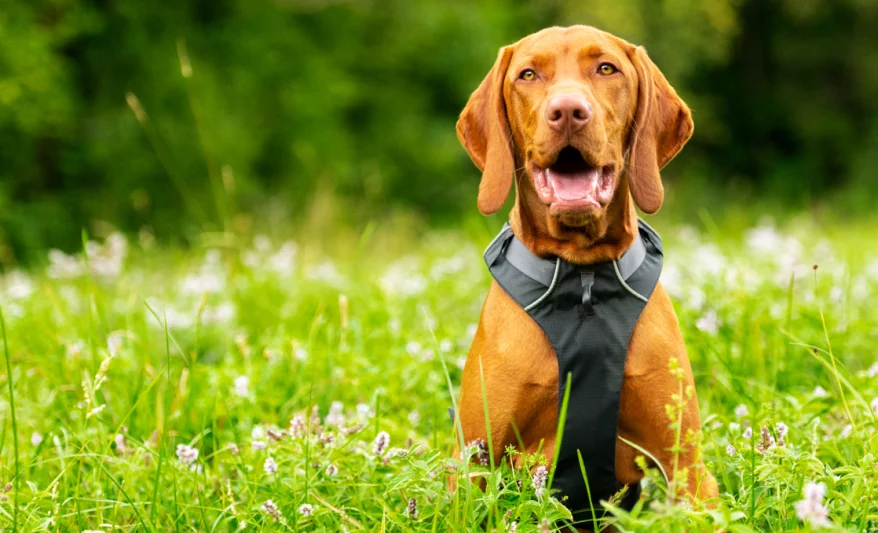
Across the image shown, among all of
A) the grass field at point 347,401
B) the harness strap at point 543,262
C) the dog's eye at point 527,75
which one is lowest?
the grass field at point 347,401

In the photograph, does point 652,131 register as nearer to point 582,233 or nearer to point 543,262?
point 582,233

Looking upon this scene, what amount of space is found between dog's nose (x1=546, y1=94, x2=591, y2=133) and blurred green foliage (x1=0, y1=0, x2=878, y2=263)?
11.3 feet

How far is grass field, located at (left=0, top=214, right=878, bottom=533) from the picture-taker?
2.18 metres

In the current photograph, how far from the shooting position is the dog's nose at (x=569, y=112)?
2277mm

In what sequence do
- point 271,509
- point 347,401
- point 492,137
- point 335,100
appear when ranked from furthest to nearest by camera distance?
point 335,100
point 347,401
point 492,137
point 271,509

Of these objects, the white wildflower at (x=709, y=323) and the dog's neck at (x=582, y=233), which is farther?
the white wildflower at (x=709, y=323)

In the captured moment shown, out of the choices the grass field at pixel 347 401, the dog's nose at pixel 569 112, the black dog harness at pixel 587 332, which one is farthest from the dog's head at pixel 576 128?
the grass field at pixel 347 401

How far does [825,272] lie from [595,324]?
360 centimetres

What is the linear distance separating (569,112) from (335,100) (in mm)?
15341

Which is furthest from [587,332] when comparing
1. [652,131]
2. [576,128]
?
[652,131]

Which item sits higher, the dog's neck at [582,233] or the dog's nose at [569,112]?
the dog's nose at [569,112]

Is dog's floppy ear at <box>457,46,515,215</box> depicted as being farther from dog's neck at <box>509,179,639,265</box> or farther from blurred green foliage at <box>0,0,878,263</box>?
blurred green foliage at <box>0,0,878,263</box>

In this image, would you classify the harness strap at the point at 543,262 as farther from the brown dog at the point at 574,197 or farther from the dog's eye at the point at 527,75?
the dog's eye at the point at 527,75

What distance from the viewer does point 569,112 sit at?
2.28m
